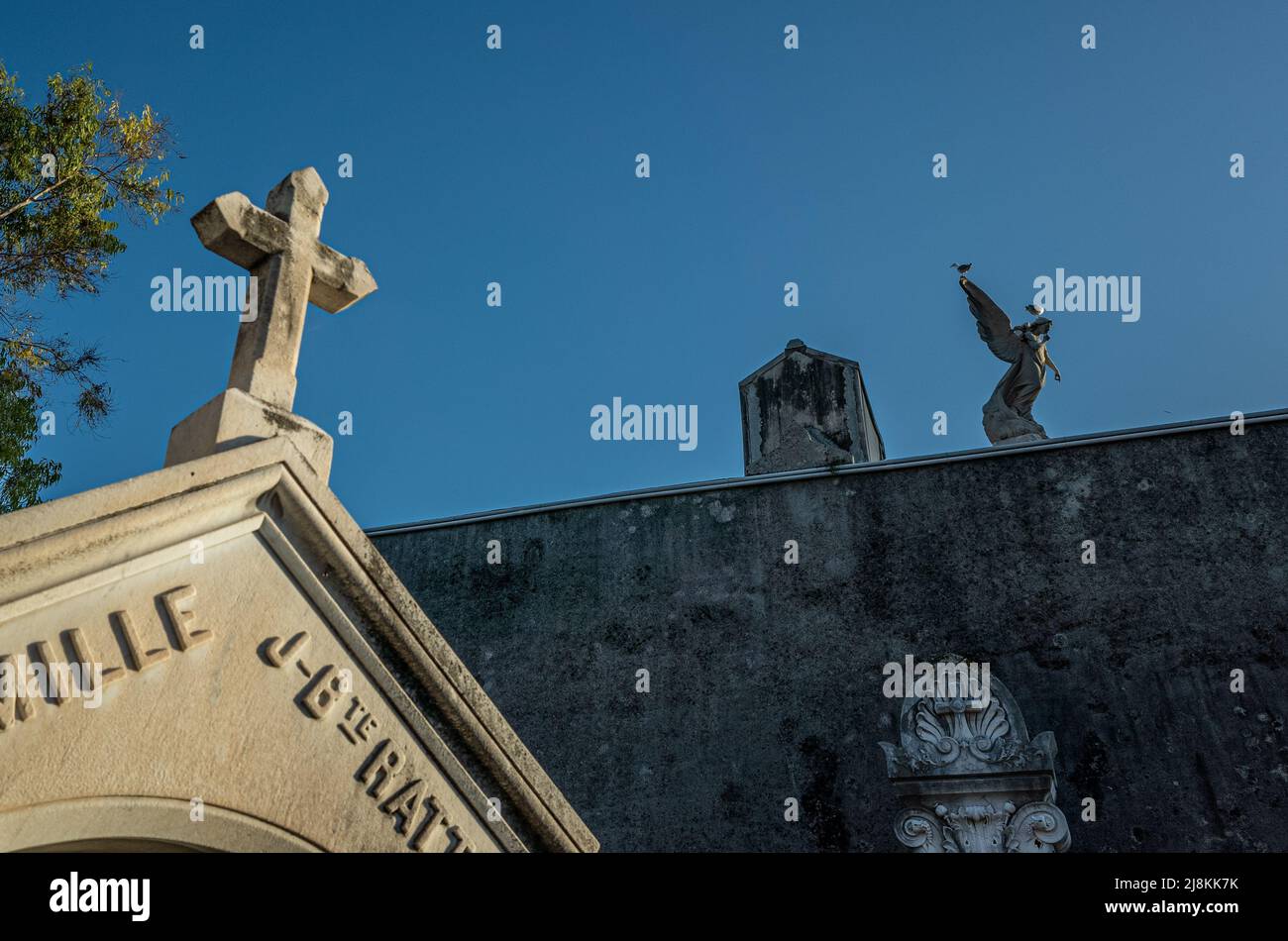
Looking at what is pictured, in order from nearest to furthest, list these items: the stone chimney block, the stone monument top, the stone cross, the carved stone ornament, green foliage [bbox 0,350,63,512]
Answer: the stone monument top, the stone cross, the carved stone ornament, green foliage [bbox 0,350,63,512], the stone chimney block

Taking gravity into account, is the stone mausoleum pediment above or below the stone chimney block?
below

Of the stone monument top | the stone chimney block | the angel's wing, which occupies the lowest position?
the stone monument top

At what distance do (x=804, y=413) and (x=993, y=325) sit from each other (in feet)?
8.75

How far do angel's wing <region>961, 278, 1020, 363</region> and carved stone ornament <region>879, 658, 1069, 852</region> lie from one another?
8.18 meters

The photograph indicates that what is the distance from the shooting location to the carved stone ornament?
543 cm

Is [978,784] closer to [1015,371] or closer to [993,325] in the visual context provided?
[1015,371]

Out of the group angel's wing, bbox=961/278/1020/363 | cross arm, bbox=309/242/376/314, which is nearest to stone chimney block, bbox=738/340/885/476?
angel's wing, bbox=961/278/1020/363

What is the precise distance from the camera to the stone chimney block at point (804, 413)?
1313cm

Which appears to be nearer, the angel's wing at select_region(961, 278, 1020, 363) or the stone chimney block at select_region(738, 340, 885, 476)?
the stone chimney block at select_region(738, 340, 885, 476)

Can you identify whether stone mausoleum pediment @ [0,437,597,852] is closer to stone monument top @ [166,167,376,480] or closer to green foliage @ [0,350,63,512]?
stone monument top @ [166,167,376,480]

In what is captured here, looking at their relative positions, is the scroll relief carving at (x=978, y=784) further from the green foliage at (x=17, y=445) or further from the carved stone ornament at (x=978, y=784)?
the green foliage at (x=17, y=445)

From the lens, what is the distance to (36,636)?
2520mm

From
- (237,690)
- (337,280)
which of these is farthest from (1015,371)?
(237,690)

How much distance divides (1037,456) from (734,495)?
3.29 m
